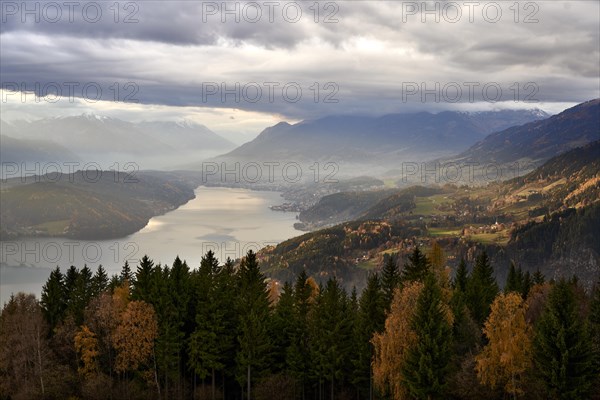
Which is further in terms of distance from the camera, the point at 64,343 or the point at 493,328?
the point at 64,343

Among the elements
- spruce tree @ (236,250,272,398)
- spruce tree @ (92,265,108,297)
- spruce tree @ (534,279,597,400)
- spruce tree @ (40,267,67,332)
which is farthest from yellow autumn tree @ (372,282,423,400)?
spruce tree @ (40,267,67,332)

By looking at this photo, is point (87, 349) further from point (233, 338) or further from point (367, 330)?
point (367, 330)

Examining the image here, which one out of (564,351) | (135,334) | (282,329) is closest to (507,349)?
(564,351)

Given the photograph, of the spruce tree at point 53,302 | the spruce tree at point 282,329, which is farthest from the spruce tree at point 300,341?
the spruce tree at point 53,302

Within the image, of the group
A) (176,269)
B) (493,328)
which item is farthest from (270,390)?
(493,328)

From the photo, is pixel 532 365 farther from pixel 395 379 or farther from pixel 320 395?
pixel 320 395

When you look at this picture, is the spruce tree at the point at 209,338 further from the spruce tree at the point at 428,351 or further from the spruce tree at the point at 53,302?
the spruce tree at the point at 428,351
